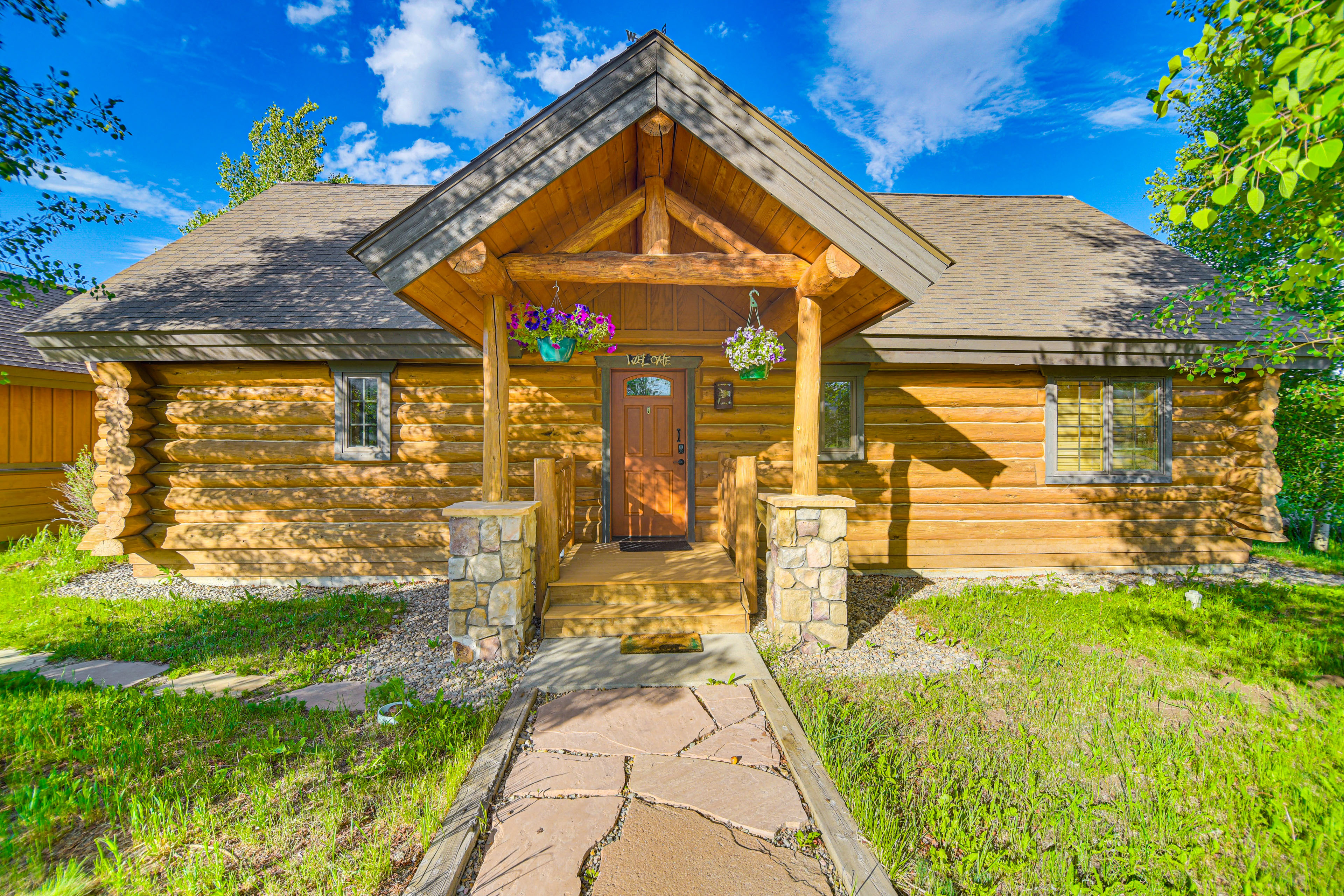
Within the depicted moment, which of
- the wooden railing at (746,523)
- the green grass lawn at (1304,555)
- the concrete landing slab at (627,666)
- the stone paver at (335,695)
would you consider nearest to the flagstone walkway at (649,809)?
the concrete landing slab at (627,666)

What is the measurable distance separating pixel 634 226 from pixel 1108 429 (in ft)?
21.9

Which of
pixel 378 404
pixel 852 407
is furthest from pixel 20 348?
pixel 852 407

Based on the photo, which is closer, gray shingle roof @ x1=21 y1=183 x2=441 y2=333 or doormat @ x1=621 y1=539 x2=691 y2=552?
doormat @ x1=621 y1=539 x2=691 y2=552

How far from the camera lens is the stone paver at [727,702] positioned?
3.14m

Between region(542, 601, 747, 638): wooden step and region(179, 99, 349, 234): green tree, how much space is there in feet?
65.6

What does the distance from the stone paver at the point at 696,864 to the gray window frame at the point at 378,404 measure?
557cm

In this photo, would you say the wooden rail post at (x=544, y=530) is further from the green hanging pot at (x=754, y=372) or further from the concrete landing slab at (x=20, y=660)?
the concrete landing slab at (x=20, y=660)

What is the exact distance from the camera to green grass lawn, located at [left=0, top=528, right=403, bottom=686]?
4.16 meters

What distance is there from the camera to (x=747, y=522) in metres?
4.78

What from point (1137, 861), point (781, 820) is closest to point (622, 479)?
point (781, 820)

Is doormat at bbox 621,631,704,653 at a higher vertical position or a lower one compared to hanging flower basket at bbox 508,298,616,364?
lower

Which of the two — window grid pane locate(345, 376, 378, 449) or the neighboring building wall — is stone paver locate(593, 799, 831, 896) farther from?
the neighboring building wall

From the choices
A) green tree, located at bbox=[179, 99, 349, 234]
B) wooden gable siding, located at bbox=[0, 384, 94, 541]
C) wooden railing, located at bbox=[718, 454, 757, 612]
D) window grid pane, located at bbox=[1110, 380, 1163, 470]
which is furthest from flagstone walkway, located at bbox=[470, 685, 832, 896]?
green tree, located at bbox=[179, 99, 349, 234]

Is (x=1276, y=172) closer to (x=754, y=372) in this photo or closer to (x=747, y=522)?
(x=754, y=372)
